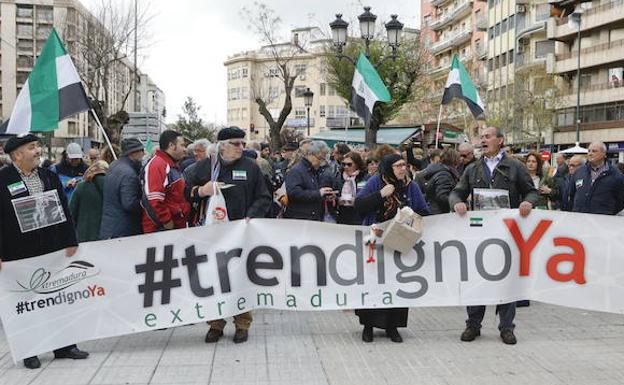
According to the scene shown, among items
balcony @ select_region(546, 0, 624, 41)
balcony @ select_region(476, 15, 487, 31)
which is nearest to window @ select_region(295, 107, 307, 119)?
balcony @ select_region(476, 15, 487, 31)

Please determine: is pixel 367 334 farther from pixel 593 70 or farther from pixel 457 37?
Result: pixel 457 37

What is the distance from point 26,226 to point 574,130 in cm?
5949

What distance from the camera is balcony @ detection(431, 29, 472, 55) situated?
8150cm

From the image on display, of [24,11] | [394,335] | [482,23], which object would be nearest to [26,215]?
[394,335]

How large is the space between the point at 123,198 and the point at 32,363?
1755mm

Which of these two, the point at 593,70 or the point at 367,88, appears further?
the point at 593,70

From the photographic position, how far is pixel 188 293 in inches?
261

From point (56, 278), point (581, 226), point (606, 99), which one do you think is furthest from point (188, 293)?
point (606, 99)

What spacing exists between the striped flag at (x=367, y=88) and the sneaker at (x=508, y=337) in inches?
254

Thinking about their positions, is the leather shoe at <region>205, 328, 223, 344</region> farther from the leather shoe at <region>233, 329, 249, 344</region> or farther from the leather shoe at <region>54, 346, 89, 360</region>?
the leather shoe at <region>54, 346, 89, 360</region>

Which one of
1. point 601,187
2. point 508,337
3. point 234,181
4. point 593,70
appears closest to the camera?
point 508,337

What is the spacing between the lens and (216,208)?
22.4 feet

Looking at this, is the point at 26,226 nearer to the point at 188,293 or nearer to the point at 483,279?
the point at 188,293

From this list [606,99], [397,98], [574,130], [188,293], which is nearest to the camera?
[188,293]
